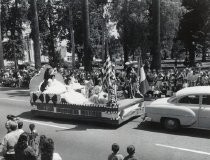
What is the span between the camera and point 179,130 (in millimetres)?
11914

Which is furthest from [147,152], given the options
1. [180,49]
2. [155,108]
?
[180,49]

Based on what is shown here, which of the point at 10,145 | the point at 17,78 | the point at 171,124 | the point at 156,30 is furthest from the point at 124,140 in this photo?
the point at 17,78

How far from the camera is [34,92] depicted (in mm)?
14891

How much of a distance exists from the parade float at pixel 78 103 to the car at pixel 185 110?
1.26 metres

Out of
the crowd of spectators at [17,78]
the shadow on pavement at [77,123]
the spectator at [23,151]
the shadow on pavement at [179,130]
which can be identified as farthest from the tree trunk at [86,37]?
the spectator at [23,151]

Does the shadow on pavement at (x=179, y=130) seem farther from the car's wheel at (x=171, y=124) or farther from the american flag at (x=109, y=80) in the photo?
the american flag at (x=109, y=80)

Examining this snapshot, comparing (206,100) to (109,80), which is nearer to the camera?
(206,100)

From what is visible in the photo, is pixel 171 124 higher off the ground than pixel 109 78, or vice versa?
pixel 109 78

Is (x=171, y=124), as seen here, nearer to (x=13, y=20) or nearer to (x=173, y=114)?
(x=173, y=114)

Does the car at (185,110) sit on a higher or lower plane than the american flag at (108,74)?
lower

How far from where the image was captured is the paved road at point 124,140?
975cm

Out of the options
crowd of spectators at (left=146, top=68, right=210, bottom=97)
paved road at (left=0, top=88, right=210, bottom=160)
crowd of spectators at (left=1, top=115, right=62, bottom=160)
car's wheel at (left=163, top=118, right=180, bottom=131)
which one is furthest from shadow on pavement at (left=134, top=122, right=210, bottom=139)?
crowd of spectators at (left=146, top=68, right=210, bottom=97)

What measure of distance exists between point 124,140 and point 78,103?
328cm

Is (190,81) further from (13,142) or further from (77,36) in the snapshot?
(77,36)
